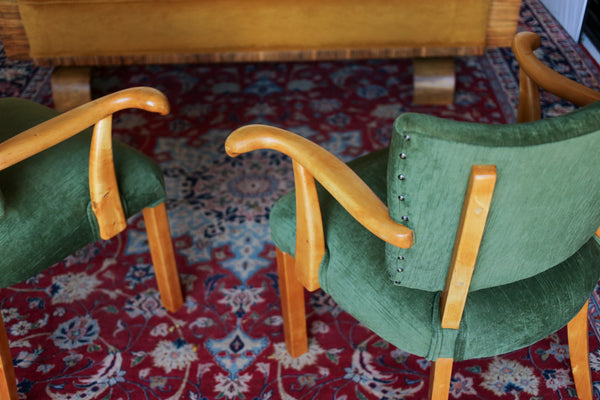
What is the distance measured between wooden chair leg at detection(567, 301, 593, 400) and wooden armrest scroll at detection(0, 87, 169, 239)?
88 centimetres

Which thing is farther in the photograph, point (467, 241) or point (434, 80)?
point (434, 80)

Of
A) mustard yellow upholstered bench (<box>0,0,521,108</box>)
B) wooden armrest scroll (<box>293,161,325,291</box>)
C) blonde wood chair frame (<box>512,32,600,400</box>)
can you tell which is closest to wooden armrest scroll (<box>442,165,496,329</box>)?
wooden armrest scroll (<box>293,161,325,291</box>)

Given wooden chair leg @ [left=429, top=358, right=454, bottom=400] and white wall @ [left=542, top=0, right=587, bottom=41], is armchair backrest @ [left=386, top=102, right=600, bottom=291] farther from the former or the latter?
white wall @ [left=542, top=0, right=587, bottom=41]

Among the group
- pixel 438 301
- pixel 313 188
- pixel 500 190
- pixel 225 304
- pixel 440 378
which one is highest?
pixel 500 190

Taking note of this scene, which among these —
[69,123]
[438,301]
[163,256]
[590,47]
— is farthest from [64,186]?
[590,47]

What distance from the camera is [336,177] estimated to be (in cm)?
95

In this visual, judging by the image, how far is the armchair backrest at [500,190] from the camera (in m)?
0.76

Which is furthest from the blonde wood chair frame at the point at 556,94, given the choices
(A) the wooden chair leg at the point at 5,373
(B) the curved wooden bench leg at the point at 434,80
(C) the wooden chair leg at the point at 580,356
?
(A) the wooden chair leg at the point at 5,373

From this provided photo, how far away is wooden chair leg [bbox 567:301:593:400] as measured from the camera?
122 cm

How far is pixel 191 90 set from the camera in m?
2.41

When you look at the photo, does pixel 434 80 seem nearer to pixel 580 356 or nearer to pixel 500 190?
pixel 580 356

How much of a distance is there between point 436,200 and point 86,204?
2.35 feet

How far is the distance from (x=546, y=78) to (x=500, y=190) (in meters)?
0.50

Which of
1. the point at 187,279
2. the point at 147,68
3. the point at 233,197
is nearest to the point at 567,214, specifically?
the point at 187,279
